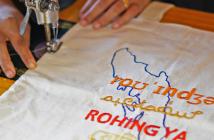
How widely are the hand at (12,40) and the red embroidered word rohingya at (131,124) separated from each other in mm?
209

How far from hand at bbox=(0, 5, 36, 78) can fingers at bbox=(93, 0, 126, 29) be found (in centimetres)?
18

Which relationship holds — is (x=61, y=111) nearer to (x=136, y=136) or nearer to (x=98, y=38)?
(x=136, y=136)

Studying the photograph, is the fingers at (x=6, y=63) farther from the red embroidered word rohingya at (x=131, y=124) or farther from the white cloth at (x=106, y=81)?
the red embroidered word rohingya at (x=131, y=124)

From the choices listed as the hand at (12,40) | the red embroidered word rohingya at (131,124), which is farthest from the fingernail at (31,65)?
the red embroidered word rohingya at (131,124)

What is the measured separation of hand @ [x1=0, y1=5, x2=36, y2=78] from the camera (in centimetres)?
77

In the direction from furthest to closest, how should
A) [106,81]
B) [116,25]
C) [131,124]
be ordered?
1. [116,25]
2. [106,81]
3. [131,124]

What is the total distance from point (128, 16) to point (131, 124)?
0.36m

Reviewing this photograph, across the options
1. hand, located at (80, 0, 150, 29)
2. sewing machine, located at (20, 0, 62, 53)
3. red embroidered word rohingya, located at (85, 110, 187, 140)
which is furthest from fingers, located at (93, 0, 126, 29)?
red embroidered word rohingya, located at (85, 110, 187, 140)

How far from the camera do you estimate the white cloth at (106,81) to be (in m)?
0.63

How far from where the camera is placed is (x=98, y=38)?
876mm

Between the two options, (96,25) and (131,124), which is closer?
(131,124)

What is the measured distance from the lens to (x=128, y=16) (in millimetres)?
918

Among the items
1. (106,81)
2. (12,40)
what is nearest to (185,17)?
(106,81)

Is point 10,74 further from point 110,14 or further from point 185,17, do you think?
point 185,17
